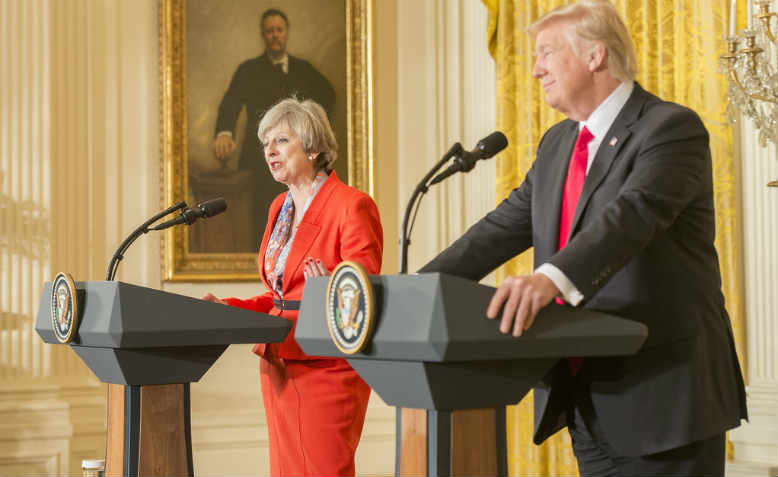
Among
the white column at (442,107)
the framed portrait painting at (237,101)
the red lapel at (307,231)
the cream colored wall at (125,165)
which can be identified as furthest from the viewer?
the white column at (442,107)

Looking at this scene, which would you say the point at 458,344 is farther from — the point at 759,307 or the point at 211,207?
the point at 759,307

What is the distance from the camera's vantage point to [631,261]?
2066 millimetres

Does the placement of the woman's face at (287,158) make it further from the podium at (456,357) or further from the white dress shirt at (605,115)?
the podium at (456,357)

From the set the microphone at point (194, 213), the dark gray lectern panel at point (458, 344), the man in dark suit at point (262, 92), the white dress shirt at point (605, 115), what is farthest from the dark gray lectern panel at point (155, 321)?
the man in dark suit at point (262, 92)

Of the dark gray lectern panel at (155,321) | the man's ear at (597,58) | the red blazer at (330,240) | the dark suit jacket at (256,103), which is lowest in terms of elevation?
the dark gray lectern panel at (155,321)

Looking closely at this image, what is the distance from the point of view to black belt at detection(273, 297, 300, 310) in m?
3.37

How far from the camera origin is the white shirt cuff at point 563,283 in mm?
1789

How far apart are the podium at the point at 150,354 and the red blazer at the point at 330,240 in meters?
0.59

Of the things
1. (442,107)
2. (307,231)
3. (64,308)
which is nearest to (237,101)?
(442,107)

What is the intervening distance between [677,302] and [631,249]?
0.24 m

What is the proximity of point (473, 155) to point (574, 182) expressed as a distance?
30 centimetres

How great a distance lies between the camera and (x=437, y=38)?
6750 millimetres

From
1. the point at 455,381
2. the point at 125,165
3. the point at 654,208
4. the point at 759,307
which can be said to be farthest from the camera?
the point at 125,165

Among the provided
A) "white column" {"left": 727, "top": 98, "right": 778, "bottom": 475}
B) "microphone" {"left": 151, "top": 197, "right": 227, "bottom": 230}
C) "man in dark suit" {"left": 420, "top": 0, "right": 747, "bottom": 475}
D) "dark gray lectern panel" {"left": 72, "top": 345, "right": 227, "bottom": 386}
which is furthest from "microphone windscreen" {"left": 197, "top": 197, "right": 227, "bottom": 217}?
"white column" {"left": 727, "top": 98, "right": 778, "bottom": 475}
